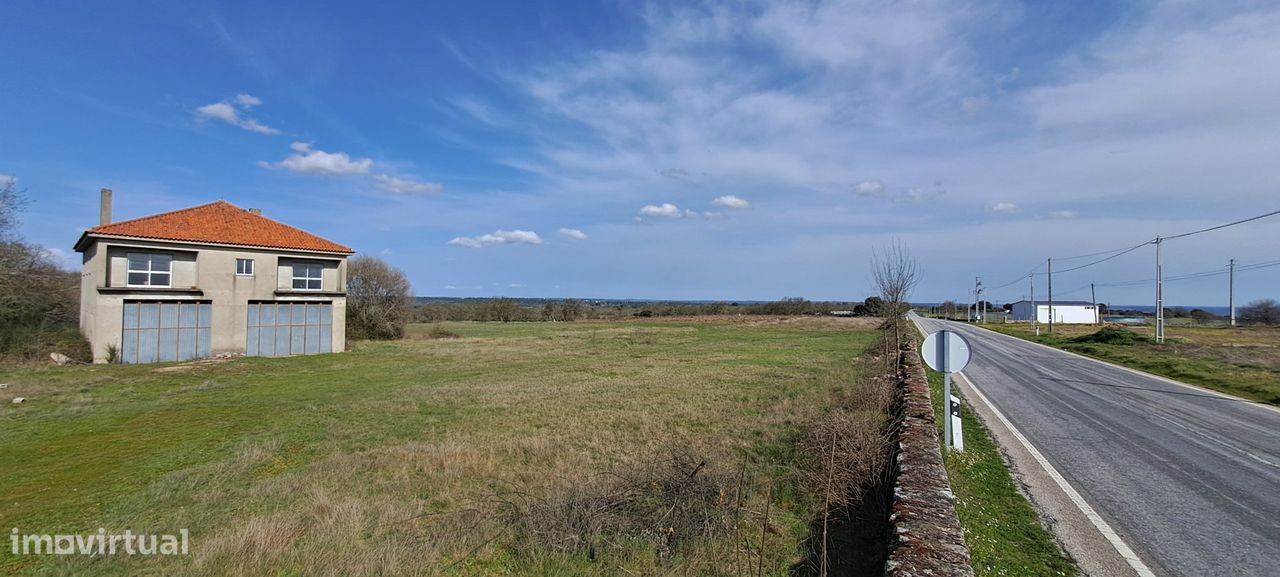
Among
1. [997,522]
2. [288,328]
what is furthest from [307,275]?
[997,522]

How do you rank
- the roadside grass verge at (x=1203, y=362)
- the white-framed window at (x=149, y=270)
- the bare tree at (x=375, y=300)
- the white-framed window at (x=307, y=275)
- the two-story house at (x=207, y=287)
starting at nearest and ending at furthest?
the roadside grass verge at (x=1203, y=362) → the two-story house at (x=207, y=287) → the white-framed window at (x=149, y=270) → the white-framed window at (x=307, y=275) → the bare tree at (x=375, y=300)

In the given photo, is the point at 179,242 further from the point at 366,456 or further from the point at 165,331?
the point at 366,456

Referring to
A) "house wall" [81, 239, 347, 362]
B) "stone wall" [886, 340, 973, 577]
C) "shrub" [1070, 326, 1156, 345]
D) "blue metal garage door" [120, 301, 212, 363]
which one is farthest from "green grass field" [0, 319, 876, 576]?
"shrub" [1070, 326, 1156, 345]

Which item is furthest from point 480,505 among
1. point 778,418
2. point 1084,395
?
point 1084,395

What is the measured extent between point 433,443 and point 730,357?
21.0 m

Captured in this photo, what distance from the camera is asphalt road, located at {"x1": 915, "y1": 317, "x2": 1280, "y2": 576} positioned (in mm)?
5160

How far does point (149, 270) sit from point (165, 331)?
2978 mm

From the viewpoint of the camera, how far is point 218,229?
97.8 ft

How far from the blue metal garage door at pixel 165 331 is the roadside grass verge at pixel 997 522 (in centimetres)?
3290

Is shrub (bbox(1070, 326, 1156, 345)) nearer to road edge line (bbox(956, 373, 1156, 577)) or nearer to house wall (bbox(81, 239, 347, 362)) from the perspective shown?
road edge line (bbox(956, 373, 1156, 577))

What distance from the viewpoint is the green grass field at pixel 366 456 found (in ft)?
18.4

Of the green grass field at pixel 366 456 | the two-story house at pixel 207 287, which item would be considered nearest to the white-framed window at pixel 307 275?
the two-story house at pixel 207 287

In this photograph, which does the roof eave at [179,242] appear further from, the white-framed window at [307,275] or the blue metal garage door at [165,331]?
the blue metal garage door at [165,331]

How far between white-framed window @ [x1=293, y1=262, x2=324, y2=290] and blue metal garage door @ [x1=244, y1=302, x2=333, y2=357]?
110 cm
